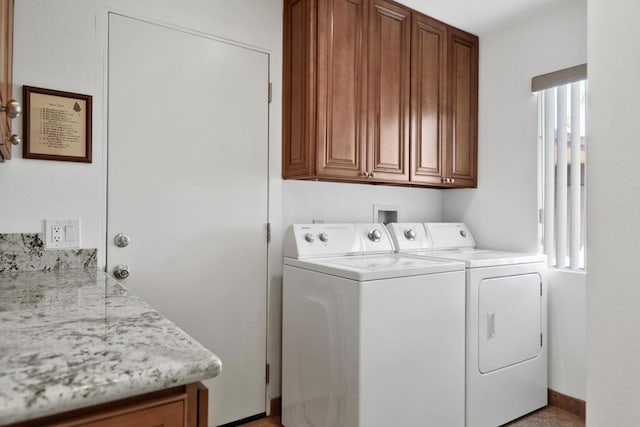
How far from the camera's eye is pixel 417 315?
1845 millimetres

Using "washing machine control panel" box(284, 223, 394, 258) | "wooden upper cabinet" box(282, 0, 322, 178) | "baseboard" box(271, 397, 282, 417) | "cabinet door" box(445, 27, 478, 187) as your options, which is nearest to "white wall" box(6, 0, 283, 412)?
"wooden upper cabinet" box(282, 0, 322, 178)

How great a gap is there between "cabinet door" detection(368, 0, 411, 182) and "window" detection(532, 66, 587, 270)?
89 centimetres

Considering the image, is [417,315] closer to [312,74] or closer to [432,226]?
[432,226]

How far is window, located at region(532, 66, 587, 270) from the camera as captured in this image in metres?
2.40

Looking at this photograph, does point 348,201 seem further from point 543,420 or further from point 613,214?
point 613,214

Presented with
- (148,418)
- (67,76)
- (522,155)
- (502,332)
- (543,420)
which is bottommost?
(543,420)

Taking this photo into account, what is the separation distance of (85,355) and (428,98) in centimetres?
245

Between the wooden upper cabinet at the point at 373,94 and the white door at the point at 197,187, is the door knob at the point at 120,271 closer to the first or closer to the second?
the white door at the point at 197,187

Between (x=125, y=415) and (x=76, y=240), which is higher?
(x=76, y=240)

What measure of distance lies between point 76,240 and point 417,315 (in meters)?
1.56

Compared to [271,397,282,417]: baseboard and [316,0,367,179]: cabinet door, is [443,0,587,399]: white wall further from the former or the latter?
[271,397,282,417]: baseboard

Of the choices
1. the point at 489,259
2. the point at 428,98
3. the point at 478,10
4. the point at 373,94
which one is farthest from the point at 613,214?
the point at 478,10

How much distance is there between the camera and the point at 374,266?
1.86m

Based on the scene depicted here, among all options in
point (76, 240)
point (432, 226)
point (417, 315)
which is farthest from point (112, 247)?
point (432, 226)
